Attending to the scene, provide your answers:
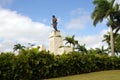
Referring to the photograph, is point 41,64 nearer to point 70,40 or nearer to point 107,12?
point 107,12

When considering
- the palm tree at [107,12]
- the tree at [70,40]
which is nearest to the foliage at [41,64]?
the palm tree at [107,12]

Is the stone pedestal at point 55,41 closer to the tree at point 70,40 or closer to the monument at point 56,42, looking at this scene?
the monument at point 56,42

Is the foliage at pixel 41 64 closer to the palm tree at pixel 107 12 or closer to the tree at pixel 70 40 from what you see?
the palm tree at pixel 107 12

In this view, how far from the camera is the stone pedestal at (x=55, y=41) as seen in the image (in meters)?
38.7

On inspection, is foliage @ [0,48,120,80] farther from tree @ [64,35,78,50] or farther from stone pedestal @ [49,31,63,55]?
tree @ [64,35,78,50]

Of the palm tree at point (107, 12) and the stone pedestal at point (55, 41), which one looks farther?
the palm tree at point (107, 12)

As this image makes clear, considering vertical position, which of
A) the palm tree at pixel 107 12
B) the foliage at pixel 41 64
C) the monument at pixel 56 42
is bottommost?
the foliage at pixel 41 64

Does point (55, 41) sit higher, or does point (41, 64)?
point (55, 41)

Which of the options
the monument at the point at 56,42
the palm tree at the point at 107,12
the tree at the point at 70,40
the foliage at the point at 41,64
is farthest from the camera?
the tree at the point at 70,40

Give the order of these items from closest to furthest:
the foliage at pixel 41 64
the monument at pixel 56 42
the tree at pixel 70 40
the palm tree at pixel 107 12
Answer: the foliage at pixel 41 64
the monument at pixel 56 42
the palm tree at pixel 107 12
the tree at pixel 70 40

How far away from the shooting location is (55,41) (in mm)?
38812

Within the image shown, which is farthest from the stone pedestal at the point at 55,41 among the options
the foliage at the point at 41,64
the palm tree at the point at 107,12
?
the foliage at the point at 41,64

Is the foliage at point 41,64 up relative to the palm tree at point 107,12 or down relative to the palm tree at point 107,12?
down

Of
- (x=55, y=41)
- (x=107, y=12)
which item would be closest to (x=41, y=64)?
(x=55, y=41)
